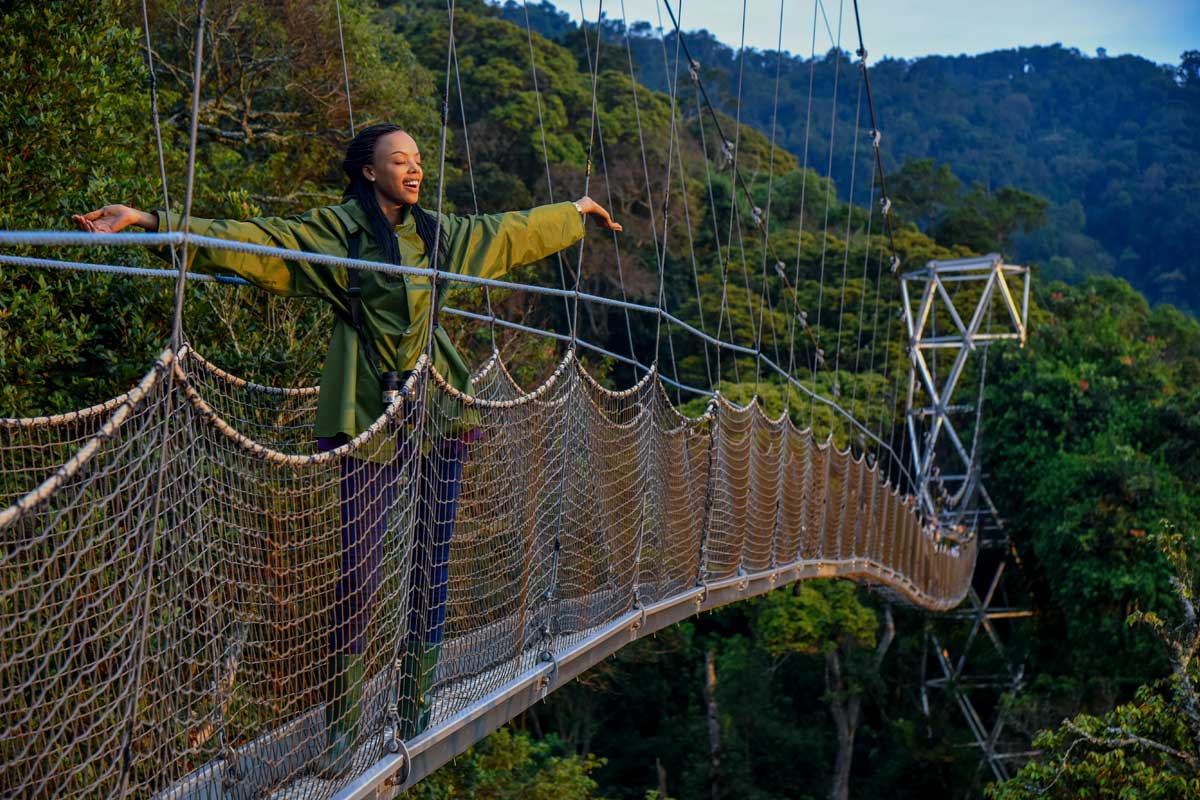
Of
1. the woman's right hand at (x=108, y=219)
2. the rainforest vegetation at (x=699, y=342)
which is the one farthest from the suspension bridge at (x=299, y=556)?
the rainforest vegetation at (x=699, y=342)

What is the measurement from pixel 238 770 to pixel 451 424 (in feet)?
2.15

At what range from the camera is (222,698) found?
6.32 ft

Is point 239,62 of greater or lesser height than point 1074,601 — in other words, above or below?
above

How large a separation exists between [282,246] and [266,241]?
35mm

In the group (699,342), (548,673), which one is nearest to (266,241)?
(548,673)

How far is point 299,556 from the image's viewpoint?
10.6 ft

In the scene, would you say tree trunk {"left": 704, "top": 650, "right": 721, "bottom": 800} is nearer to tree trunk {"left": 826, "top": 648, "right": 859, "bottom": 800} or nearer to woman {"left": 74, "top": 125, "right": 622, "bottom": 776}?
tree trunk {"left": 826, "top": 648, "right": 859, "bottom": 800}

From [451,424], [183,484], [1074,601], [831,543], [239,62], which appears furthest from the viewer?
[1074,601]

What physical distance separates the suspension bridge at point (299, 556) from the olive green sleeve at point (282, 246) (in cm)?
4

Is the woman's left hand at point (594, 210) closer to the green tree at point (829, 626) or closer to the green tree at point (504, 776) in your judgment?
the green tree at point (504, 776)

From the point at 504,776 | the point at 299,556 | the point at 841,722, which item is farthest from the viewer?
the point at 841,722

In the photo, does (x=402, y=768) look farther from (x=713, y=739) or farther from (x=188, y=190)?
(x=713, y=739)

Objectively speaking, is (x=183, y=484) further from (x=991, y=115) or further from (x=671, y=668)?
(x=991, y=115)

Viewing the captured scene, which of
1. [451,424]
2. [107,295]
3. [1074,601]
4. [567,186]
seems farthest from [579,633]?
[567,186]
